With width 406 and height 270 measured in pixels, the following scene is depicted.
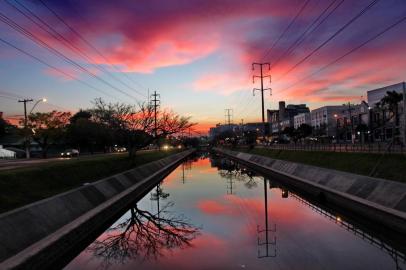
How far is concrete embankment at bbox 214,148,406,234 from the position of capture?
67.6 ft

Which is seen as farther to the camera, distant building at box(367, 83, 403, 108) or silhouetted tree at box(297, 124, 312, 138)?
silhouetted tree at box(297, 124, 312, 138)

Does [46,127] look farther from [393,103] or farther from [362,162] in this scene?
[393,103]

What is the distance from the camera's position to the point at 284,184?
46781 millimetres

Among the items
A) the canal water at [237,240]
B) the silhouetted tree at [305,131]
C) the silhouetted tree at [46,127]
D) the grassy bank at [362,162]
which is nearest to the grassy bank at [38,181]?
the canal water at [237,240]

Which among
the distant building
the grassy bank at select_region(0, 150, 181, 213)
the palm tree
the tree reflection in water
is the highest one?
the distant building

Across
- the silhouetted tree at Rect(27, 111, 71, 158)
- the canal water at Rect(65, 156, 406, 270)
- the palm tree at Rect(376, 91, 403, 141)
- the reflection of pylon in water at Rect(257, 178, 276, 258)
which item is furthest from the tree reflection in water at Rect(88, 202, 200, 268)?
the palm tree at Rect(376, 91, 403, 141)

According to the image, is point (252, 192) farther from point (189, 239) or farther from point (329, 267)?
point (329, 267)

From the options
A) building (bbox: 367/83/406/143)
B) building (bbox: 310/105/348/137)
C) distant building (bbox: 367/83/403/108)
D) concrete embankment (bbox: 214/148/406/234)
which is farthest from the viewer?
building (bbox: 310/105/348/137)

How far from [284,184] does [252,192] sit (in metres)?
7.13

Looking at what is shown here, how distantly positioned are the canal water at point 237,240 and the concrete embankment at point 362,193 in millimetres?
1199

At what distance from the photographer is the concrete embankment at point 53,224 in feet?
47.2

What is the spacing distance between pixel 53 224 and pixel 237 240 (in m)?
9.58

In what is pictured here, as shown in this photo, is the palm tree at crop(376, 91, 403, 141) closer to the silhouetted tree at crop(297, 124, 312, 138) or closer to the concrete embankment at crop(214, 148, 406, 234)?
the silhouetted tree at crop(297, 124, 312, 138)

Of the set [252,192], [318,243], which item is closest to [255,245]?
[318,243]
